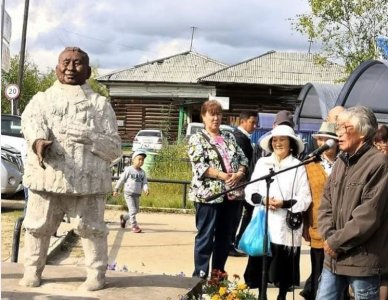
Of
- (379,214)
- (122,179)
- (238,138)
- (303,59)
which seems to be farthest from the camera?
(303,59)

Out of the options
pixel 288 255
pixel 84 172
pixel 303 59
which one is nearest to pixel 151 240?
pixel 288 255

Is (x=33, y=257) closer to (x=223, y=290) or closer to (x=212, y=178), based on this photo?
(x=223, y=290)

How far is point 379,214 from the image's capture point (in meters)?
3.85

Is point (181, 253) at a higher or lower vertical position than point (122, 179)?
lower

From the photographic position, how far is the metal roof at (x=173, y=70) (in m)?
34.1

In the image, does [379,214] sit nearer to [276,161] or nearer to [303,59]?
[276,161]

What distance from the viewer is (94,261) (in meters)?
5.05

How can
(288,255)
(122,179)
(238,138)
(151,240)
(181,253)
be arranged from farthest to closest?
(122,179), (151,240), (181,253), (238,138), (288,255)

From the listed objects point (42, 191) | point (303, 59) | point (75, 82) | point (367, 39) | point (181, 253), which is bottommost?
point (181, 253)

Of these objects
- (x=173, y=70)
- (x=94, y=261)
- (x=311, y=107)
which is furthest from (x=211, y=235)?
(x=173, y=70)

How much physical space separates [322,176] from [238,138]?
2.29 metres

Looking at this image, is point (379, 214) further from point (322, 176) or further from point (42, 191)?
point (42, 191)

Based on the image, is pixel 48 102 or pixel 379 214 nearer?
pixel 379 214

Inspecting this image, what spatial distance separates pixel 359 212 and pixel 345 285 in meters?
0.55
